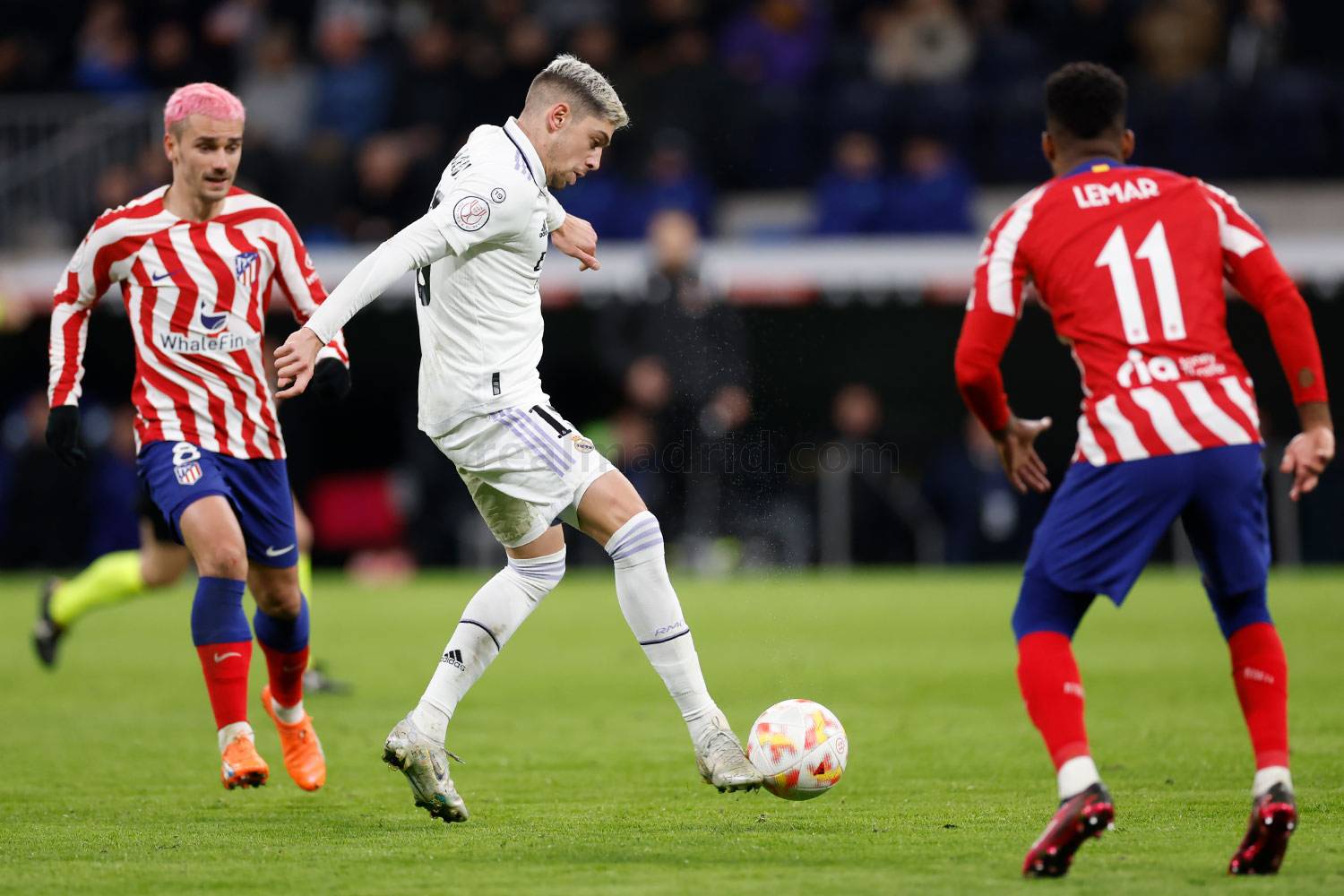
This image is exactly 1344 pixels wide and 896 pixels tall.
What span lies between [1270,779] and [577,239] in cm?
277

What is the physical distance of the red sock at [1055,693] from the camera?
4625mm

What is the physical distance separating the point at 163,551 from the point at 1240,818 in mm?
5168

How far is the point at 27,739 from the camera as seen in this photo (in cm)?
775

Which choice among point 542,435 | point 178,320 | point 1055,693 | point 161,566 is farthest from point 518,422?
point 161,566

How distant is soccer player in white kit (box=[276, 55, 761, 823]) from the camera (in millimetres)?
5617

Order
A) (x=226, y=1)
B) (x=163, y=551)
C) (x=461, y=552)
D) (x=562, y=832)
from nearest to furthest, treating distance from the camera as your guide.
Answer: (x=562, y=832)
(x=163, y=551)
(x=461, y=552)
(x=226, y=1)

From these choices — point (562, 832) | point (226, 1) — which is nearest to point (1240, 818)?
point (562, 832)

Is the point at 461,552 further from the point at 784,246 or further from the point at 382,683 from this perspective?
the point at 382,683

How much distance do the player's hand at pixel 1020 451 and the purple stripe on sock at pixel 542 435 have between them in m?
1.41

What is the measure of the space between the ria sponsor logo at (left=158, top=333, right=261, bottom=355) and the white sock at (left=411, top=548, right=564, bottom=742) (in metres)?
1.29

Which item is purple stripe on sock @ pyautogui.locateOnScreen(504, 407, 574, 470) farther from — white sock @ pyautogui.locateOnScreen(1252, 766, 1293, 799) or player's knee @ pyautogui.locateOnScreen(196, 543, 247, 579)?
white sock @ pyautogui.locateOnScreen(1252, 766, 1293, 799)

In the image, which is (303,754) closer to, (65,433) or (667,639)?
(65,433)

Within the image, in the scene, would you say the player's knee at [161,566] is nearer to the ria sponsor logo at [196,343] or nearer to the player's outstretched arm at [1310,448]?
the ria sponsor logo at [196,343]

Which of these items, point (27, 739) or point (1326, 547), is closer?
point (27, 739)
